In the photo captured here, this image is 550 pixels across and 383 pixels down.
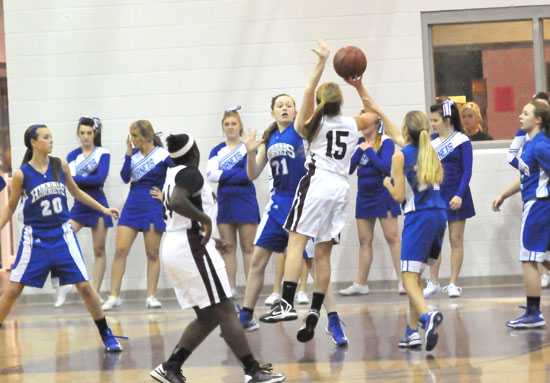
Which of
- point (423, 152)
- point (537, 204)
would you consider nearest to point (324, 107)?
point (423, 152)

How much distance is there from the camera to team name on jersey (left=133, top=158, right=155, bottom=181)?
33.0 ft

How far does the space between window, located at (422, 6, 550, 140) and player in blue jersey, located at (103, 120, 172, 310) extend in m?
3.23

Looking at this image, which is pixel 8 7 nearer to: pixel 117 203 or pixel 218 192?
pixel 117 203

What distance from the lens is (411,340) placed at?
672 cm

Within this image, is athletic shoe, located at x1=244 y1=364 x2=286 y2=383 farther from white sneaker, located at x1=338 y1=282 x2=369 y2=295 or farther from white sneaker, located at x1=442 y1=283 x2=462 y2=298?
white sneaker, located at x1=338 y1=282 x2=369 y2=295

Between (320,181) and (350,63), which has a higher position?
(350,63)

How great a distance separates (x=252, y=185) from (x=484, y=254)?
278 centimetres

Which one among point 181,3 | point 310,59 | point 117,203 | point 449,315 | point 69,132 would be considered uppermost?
point 181,3

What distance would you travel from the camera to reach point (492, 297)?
9.38m

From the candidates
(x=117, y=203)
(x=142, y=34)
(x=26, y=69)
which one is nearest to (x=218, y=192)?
(x=117, y=203)

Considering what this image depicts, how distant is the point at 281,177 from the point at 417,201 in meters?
1.30

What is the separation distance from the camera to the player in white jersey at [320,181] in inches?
264

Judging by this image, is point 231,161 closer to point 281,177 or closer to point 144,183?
point 144,183

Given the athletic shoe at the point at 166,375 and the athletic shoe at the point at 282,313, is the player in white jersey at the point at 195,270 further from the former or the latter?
the athletic shoe at the point at 282,313
